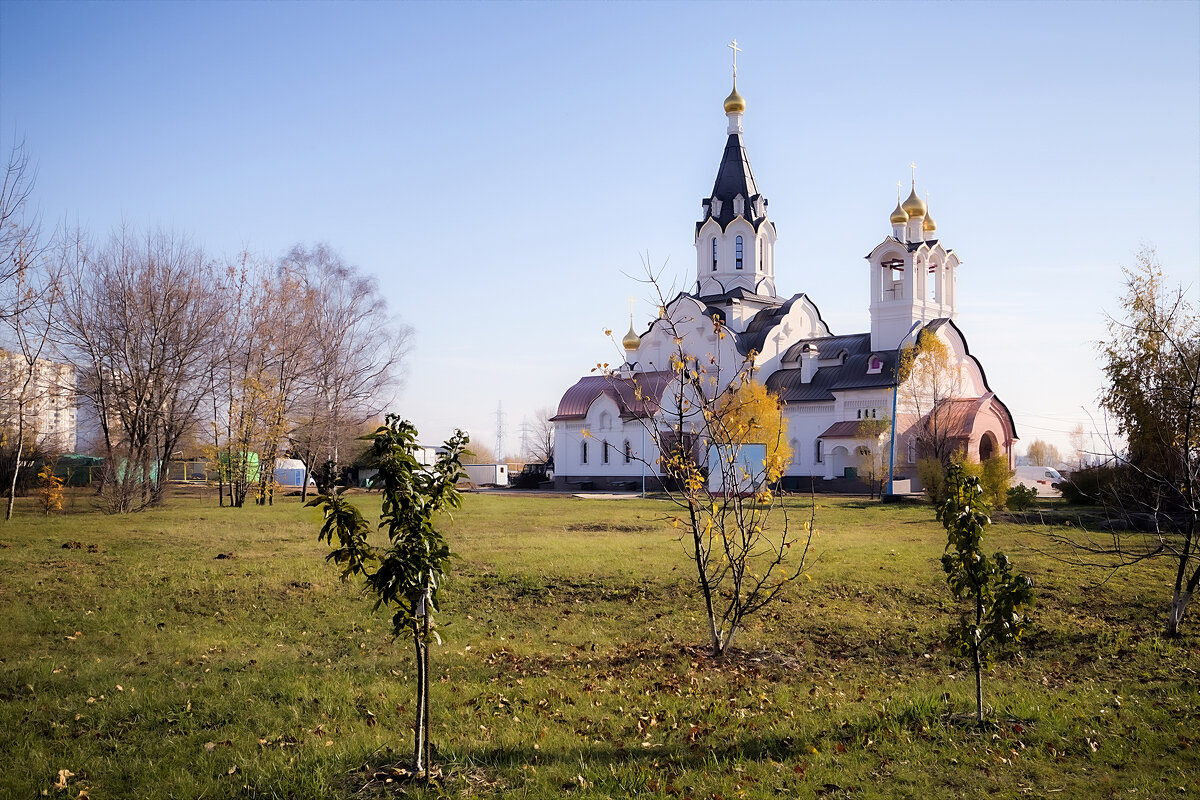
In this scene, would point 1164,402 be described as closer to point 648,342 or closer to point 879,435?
point 879,435

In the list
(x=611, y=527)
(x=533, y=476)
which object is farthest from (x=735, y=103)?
(x=611, y=527)

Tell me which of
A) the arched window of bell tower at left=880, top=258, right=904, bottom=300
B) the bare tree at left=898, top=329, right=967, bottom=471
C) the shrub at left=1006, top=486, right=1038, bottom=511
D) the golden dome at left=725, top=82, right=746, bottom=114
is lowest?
the shrub at left=1006, top=486, right=1038, bottom=511

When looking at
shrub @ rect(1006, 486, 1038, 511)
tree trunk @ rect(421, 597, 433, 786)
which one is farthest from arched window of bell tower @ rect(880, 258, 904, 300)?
tree trunk @ rect(421, 597, 433, 786)

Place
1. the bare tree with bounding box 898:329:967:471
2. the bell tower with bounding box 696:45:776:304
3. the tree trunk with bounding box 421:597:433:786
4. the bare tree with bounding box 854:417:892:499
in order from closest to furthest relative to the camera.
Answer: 1. the tree trunk with bounding box 421:597:433:786
2. the bare tree with bounding box 898:329:967:471
3. the bare tree with bounding box 854:417:892:499
4. the bell tower with bounding box 696:45:776:304

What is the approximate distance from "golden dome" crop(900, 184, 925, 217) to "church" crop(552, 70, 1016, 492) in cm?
5

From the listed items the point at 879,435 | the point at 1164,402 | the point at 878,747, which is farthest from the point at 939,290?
the point at 878,747

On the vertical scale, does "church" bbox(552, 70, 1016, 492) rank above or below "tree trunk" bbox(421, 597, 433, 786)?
above

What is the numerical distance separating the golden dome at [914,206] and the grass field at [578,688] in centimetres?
3287

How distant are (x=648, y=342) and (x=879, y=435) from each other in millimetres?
16607

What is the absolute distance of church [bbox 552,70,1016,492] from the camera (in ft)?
129

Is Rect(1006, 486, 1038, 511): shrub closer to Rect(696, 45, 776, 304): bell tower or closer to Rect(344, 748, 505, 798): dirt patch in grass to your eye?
Rect(344, 748, 505, 798): dirt patch in grass

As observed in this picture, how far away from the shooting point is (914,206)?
43344 mm

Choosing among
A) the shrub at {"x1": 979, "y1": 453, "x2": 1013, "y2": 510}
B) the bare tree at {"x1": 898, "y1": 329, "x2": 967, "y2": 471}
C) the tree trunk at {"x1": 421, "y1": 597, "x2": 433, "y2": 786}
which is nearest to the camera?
the tree trunk at {"x1": 421, "y1": 597, "x2": 433, "y2": 786}

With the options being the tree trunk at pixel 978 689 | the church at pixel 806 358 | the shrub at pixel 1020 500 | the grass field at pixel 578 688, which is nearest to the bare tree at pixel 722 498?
the grass field at pixel 578 688
